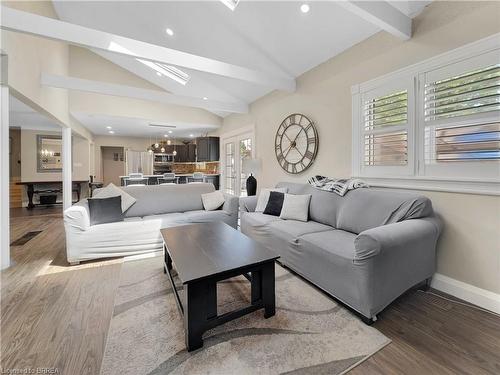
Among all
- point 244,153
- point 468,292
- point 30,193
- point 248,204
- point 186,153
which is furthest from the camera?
point 186,153

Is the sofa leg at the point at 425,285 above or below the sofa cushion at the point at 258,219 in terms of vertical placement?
below

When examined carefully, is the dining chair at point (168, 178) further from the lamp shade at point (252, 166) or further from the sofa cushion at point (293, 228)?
the sofa cushion at point (293, 228)

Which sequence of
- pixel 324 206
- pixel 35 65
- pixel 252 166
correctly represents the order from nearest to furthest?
pixel 324 206 < pixel 35 65 < pixel 252 166

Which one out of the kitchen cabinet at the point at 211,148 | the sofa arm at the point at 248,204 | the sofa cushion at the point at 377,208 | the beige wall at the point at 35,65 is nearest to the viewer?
the sofa cushion at the point at 377,208

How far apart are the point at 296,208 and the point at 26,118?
7.20 metres

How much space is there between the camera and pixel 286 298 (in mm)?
2059

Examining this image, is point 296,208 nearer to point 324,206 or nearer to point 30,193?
point 324,206

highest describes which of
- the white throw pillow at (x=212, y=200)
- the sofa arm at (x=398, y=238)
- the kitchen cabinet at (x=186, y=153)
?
the kitchen cabinet at (x=186, y=153)

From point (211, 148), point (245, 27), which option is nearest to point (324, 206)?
point (245, 27)

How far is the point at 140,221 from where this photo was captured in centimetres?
317

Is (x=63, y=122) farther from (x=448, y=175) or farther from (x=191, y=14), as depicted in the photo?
(x=448, y=175)

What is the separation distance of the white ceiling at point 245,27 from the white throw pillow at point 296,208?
2.09 metres

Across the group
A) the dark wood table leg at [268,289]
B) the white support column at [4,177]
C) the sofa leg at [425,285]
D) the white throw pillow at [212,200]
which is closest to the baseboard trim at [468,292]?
the sofa leg at [425,285]

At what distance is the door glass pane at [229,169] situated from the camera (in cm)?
664
